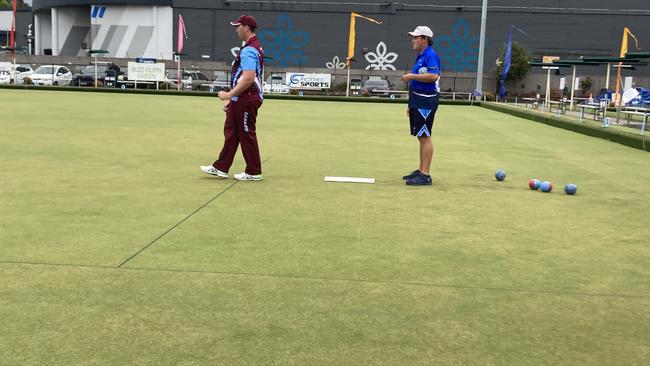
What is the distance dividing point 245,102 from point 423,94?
1923mm

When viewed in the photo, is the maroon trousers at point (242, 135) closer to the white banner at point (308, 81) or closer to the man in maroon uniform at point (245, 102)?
the man in maroon uniform at point (245, 102)

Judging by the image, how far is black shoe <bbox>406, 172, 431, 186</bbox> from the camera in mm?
7004

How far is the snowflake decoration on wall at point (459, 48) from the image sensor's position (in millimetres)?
49875

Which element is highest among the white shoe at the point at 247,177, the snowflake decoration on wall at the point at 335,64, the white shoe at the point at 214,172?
the snowflake decoration on wall at the point at 335,64

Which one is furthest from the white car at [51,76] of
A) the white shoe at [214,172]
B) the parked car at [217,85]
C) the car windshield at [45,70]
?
the white shoe at [214,172]

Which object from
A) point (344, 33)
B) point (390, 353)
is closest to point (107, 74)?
point (344, 33)

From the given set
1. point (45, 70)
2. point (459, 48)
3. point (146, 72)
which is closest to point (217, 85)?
point (146, 72)

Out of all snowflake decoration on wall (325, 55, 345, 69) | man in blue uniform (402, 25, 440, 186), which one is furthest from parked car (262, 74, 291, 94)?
man in blue uniform (402, 25, 440, 186)

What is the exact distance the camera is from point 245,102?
6.85m

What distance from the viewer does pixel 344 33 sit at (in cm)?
5088

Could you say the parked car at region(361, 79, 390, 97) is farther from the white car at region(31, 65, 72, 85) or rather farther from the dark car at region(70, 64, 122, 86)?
the white car at region(31, 65, 72, 85)

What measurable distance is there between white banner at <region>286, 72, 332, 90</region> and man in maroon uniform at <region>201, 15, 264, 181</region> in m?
30.6

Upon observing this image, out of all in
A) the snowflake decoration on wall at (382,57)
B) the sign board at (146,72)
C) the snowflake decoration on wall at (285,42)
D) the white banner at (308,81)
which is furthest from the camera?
the snowflake decoration on wall at (285,42)

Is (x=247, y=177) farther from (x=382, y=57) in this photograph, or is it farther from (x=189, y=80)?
(x=382, y=57)
